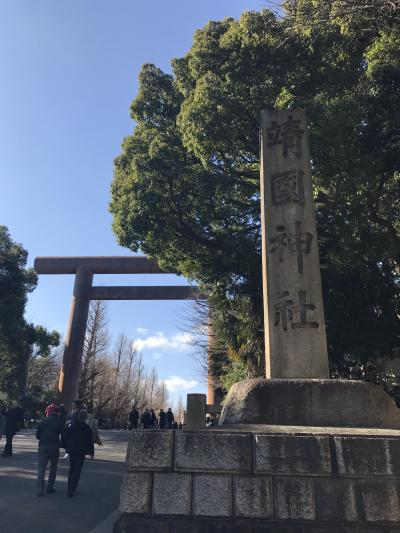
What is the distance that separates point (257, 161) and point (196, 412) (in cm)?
671

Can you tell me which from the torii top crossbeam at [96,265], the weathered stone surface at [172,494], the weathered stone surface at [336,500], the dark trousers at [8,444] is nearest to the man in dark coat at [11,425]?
the dark trousers at [8,444]

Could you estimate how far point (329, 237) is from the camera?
9.82m

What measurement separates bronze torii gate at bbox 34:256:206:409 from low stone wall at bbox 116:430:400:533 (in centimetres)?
1652

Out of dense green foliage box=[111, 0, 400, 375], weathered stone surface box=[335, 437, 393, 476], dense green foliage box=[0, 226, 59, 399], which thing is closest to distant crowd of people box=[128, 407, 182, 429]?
dense green foliage box=[0, 226, 59, 399]

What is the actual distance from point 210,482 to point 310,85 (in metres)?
8.11

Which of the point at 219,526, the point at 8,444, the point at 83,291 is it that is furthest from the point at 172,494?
the point at 83,291

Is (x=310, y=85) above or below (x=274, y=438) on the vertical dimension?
above

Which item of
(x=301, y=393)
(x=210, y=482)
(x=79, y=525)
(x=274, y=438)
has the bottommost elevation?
(x=79, y=525)

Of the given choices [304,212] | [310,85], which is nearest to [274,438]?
[304,212]

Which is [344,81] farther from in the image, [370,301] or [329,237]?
[370,301]

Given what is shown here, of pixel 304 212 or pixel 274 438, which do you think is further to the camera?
pixel 304 212

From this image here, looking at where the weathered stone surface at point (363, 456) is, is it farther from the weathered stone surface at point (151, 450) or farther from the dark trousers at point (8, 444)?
the dark trousers at point (8, 444)

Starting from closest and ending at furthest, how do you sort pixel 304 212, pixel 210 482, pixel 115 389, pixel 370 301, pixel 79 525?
pixel 210 482 < pixel 79 525 < pixel 304 212 < pixel 370 301 < pixel 115 389

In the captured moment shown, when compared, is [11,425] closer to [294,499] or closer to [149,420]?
[149,420]
